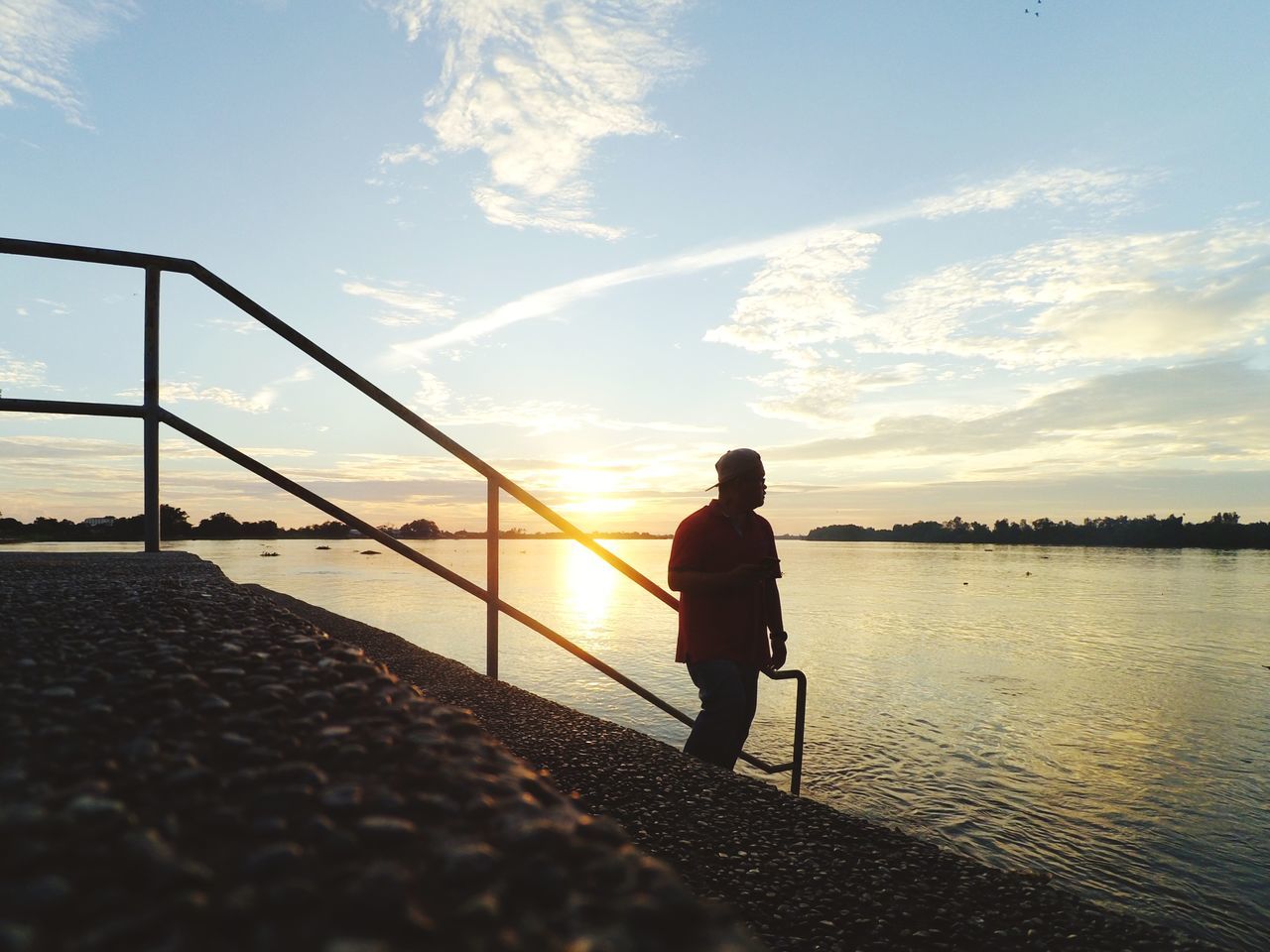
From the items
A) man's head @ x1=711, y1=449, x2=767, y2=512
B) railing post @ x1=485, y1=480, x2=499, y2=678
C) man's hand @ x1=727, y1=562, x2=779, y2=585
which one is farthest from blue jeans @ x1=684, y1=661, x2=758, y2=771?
railing post @ x1=485, y1=480, x2=499, y2=678

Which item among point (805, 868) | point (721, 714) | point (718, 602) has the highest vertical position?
point (718, 602)

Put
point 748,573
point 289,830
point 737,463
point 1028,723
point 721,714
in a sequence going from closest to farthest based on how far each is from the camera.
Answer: point 289,830
point 748,573
point 721,714
point 737,463
point 1028,723

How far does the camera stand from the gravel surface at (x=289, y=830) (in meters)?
0.59

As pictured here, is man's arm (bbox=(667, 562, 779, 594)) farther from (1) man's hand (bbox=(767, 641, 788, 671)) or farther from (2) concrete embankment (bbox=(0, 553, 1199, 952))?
(2) concrete embankment (bbox=(0, 553, 1199, 952))

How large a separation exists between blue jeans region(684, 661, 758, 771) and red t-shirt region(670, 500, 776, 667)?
0.30 ft

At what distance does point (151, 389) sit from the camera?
12.9 feet

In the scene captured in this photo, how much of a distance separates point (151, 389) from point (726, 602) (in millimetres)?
3735

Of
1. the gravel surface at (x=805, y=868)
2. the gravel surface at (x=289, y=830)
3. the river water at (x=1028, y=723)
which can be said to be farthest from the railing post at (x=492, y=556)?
the river water at (x=1028, y=723)

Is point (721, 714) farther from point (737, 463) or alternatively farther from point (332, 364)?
point (332, 364)

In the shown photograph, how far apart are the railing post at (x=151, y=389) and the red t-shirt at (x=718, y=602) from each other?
317 cm

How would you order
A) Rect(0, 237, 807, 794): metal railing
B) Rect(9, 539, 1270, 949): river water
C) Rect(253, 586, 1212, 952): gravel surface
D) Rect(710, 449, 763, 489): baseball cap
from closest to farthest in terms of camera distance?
Rect(253, 586, 1212, 952): gravel surface < Rect(0, 237, 807, 794): metal railing < Rect(710, 449, 763, 489): baseball cap < Rect(9, 539, 1270, 949): river water

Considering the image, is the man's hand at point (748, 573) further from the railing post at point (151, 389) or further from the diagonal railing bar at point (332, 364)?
the railing post at point (151, 389)

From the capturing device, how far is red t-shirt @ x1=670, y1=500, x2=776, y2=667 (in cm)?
456

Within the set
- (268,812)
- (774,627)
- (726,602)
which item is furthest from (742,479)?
(268,812)
